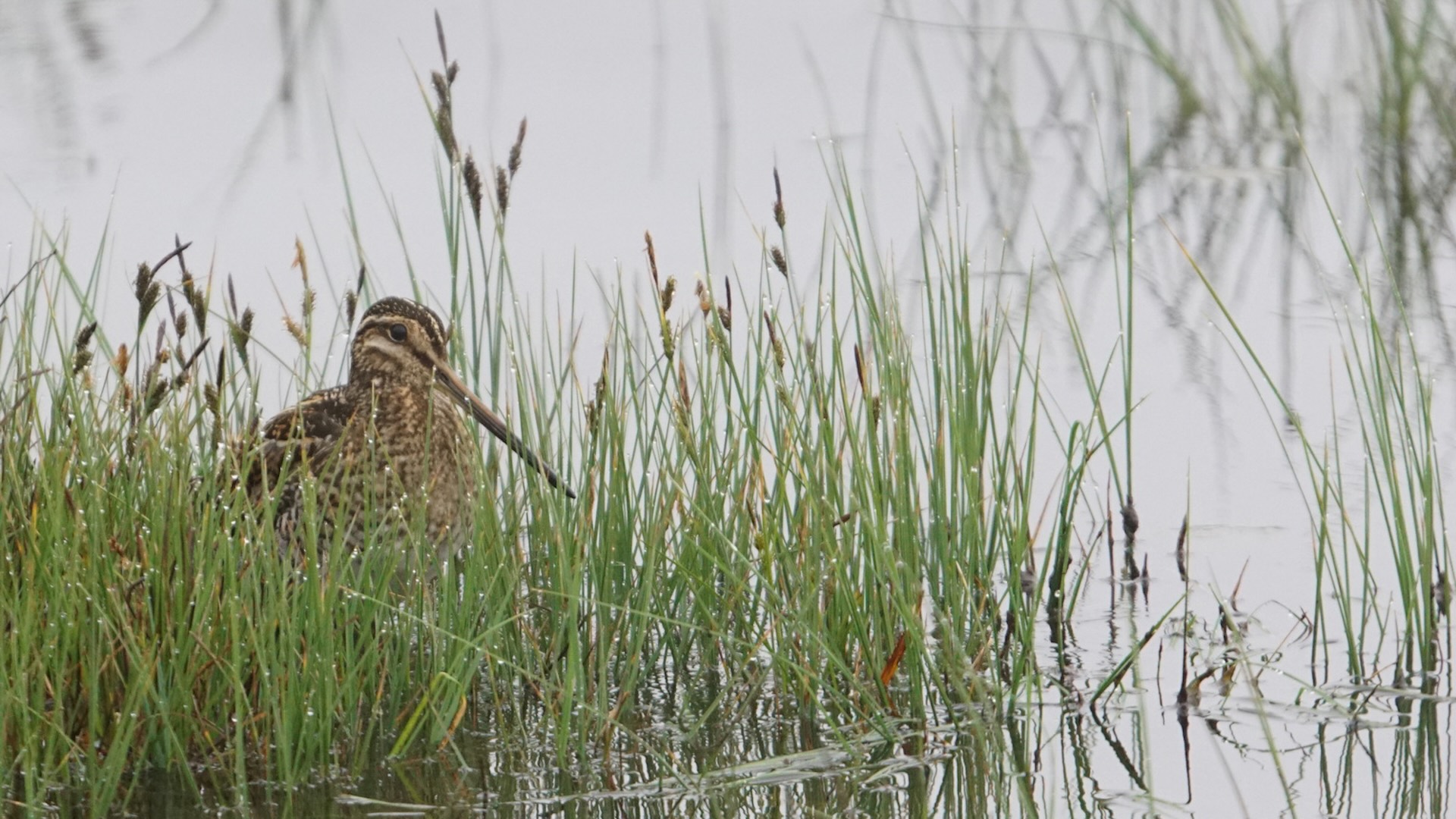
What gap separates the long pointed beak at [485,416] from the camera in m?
4.07

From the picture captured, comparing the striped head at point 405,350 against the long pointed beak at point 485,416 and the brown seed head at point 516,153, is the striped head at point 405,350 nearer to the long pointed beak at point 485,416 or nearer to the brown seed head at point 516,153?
the long pointed beak at point 485,416

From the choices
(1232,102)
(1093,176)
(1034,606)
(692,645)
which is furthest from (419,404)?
(1232,102)

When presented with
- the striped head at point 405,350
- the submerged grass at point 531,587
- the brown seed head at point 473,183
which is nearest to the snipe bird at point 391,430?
the striped head at point 405,350

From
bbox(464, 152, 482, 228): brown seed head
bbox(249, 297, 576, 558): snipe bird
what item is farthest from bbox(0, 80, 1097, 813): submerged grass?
bbox(249, 297, 576, 558): snipe bird

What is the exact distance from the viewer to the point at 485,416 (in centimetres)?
450

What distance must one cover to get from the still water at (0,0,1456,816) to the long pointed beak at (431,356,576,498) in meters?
0.31

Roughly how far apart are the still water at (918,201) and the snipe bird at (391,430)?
0.29 m

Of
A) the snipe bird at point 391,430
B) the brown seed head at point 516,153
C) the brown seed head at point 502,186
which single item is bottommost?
the snipe bird at point 391,430

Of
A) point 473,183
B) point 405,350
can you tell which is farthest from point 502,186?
point 405,350

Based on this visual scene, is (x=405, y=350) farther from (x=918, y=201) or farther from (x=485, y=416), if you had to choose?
(x=918, y=201)

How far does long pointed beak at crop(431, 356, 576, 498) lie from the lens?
4.07 meters

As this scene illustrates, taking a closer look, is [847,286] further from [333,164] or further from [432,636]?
[432,636]

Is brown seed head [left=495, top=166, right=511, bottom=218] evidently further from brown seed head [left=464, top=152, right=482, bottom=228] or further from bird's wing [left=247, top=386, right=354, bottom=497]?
bird's wing [left=247, top=386, right=354, bottom=497]

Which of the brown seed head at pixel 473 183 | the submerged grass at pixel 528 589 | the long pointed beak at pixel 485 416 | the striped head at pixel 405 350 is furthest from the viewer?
the striped head at pixel 405 350
